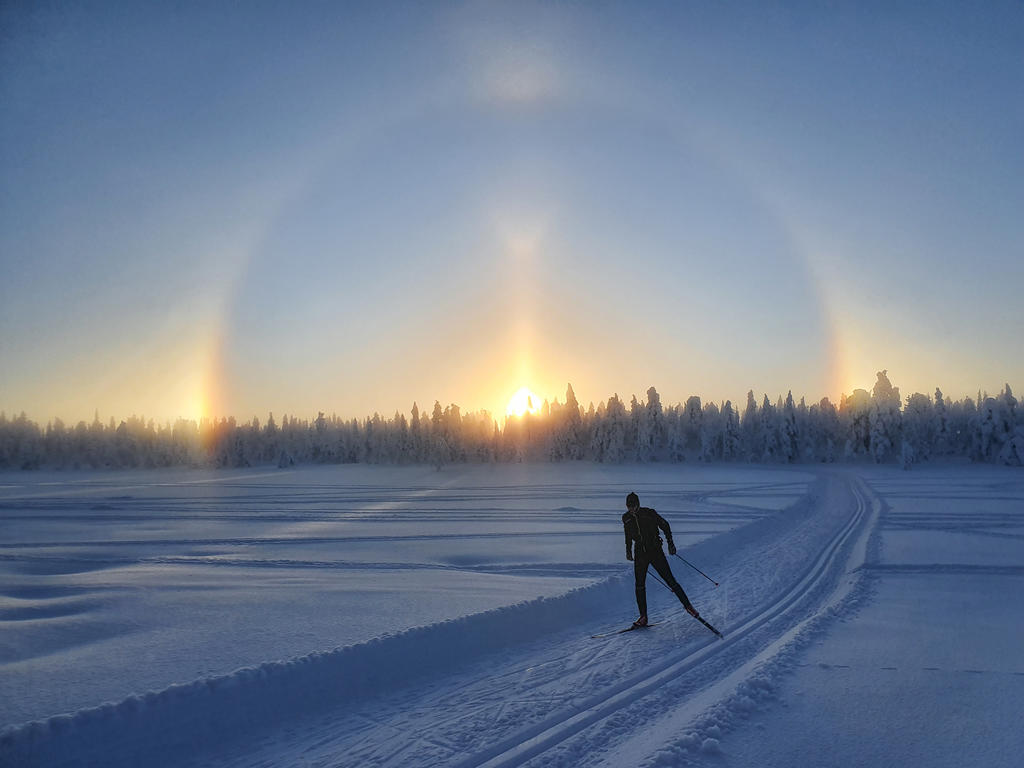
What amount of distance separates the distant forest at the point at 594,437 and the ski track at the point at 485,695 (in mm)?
88255

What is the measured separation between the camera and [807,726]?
232 inches

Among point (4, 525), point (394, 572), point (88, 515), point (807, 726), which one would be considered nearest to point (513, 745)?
point (807, 726)

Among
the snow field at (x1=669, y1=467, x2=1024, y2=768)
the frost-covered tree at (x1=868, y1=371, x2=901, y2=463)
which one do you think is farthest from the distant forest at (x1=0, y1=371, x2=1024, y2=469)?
the snow field at (x1=669, y1=467, x2=1024, y2=768)

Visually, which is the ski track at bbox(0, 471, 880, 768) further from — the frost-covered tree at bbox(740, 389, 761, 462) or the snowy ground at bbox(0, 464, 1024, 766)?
the frost-covered tree at bbox(740, 389, 761, 462)

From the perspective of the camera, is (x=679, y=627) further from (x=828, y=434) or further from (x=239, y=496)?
(x=828, y=434)

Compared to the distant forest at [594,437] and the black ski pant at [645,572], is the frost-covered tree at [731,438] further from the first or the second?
the black ski pant at [645,572]

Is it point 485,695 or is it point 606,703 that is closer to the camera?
point 606,703

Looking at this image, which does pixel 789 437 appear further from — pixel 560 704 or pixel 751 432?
pixel 560 704

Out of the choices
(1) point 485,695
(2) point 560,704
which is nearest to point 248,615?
(1) point 485,695

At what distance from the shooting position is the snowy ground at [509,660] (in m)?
5.67

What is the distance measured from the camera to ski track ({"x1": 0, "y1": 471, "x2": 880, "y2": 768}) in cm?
562

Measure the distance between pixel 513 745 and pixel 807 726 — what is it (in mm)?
2992

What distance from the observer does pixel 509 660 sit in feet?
27.3

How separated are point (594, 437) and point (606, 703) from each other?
360ft
